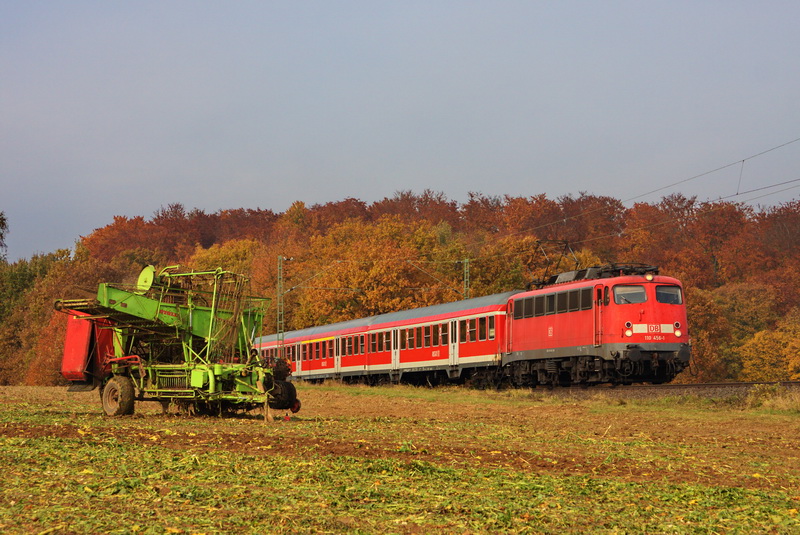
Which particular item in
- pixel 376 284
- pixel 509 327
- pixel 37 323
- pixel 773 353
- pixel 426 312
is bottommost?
pixel 773 353

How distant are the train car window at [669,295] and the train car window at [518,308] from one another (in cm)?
A: 585

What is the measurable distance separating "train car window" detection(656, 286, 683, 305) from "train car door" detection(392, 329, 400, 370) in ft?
55.0

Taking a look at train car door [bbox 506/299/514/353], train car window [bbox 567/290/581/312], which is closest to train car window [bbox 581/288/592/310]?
train car window [bbox 567/290/581/312]

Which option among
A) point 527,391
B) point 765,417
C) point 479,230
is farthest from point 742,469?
point 479,230

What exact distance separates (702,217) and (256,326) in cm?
8050

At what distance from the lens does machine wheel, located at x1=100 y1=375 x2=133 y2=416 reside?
1998 centimetres

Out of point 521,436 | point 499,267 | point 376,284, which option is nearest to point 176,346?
point 521,436

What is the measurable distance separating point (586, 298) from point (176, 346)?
14683 mm

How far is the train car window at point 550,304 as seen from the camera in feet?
106

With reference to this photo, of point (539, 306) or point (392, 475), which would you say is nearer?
point (392, 475)

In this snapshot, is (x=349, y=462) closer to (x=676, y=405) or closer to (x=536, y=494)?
(x=536, y=494)

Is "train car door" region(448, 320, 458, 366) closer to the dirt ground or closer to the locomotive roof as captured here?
the locomotive roof

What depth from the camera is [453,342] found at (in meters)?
39.4

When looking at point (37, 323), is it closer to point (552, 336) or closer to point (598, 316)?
point (552, 336)
